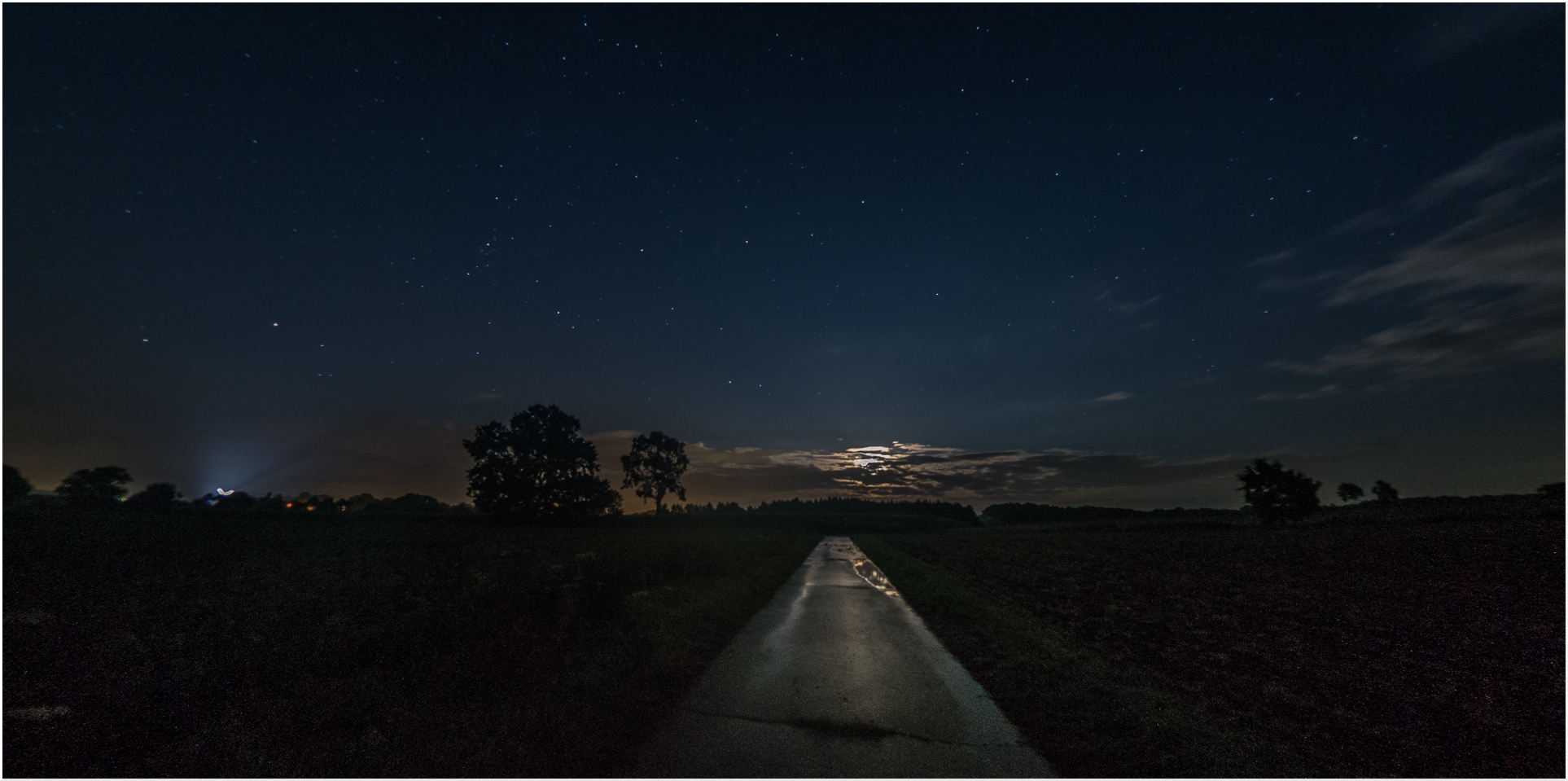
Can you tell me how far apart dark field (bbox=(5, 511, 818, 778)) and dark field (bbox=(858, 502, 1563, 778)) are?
6316 mm

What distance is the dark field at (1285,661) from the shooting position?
23.0ft

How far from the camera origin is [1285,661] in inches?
456

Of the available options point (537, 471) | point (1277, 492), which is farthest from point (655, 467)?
point (1277, 492)

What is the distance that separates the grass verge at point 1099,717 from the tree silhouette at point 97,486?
46153 millimetres

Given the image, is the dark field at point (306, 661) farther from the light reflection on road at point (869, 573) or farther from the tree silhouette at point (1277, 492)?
the tree silhouette at point (1277, 492)

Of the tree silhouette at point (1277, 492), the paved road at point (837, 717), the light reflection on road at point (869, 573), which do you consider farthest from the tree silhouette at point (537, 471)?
the tree silhouette at point (1277, 492)

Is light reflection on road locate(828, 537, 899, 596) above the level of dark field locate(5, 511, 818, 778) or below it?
below

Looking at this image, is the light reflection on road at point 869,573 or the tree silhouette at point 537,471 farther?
the tree silhouette at point 537,471

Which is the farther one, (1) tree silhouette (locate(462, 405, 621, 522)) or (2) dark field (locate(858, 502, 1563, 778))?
(1) tree silhouette (locate(462, 405, 621, 522))

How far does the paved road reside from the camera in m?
6.10

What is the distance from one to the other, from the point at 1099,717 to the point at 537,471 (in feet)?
200

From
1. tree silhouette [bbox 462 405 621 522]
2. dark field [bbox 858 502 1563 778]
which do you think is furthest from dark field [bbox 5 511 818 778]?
tree silhouette [bbox 462 405 621 522]

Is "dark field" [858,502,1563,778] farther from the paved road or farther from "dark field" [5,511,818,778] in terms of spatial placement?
"dark field" [5,511,818,778]

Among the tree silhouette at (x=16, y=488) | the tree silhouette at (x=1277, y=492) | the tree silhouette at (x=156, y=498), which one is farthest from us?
the tree silhouette at (x=1277, y=492)
